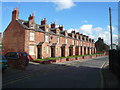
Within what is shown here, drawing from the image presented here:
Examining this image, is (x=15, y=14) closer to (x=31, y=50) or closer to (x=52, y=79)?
(x=31, y=50)

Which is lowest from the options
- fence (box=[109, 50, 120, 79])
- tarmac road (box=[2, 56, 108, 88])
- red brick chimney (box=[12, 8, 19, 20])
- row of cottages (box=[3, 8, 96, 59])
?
tarmac road (box=[2, 56, 108, 88])

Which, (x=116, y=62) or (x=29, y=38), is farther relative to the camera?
(x=29, y=38)

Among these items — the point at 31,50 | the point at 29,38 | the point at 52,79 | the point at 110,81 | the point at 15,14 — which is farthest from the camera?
the point at 15,14

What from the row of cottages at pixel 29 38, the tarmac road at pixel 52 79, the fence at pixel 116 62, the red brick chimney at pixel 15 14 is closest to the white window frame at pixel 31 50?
the row of cottages at pixel 29 38

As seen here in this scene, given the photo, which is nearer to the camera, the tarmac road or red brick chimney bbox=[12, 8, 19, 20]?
the tarmac road

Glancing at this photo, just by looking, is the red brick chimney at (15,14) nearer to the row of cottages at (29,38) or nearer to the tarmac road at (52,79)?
the row of cottages at (29,38)

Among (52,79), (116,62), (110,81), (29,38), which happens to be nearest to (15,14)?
(29,38)

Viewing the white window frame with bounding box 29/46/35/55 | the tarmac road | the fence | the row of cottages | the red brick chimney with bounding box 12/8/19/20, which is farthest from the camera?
the red brick chimney with bounding box 12/8/19/20

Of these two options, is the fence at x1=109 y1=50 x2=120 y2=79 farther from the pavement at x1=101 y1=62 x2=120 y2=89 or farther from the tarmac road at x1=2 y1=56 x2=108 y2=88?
the tarmac road at x1=2 y1=56 x2=108 y2=88

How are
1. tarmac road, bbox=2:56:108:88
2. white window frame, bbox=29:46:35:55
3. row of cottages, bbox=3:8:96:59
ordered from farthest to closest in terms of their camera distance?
white window frame, bbox=29:46:35:55 < row of cottages, bbox=3:8:96:59 < tarmac road, bbox=2:56:108:88

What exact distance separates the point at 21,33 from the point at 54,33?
35.6ft

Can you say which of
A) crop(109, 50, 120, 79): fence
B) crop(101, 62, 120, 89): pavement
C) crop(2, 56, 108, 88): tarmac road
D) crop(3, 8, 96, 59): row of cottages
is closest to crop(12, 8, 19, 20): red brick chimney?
crop(3, 8, 96, 59): row of cottages

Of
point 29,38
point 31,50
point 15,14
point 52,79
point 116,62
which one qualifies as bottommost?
point 52,79

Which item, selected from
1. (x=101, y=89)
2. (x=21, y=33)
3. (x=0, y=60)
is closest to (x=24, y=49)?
(x=21, y=33)
